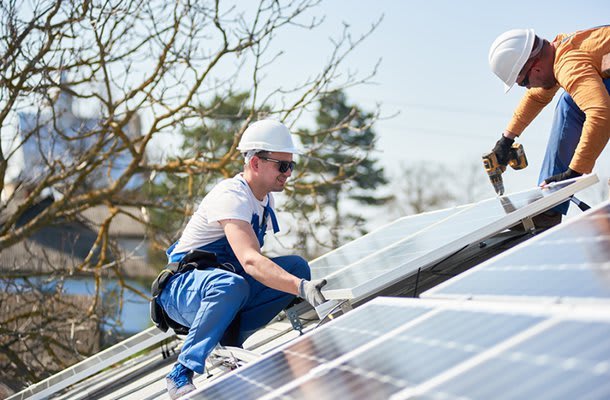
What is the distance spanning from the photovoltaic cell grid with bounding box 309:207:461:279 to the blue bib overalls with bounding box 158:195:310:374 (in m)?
0.62

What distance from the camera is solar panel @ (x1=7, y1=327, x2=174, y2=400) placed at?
637cm

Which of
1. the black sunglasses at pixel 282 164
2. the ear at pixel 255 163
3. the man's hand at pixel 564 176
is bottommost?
the man's hand at pixel 564 176

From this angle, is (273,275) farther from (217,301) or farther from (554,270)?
(554,270)

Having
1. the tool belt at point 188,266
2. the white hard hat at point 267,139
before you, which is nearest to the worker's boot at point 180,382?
the tool belt at point 188,266

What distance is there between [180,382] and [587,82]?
10.4ft

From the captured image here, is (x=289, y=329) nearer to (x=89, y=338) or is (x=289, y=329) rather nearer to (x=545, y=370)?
(x=545, y=370)

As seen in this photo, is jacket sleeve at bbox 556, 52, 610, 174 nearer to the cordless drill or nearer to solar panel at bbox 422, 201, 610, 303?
the cordless drill

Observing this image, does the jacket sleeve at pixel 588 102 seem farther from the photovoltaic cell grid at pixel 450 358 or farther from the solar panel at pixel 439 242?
the photovoltaic cell grid at pixel 450 358

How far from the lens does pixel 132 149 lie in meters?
11.7

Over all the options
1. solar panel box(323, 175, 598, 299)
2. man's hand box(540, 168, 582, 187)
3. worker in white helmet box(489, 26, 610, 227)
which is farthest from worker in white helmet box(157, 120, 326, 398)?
man's hand box(540, 168, 582, 187)

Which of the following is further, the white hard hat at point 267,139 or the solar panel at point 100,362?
the solar panel at point 100,362

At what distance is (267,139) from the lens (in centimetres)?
484

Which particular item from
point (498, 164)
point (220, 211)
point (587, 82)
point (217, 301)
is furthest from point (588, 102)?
point (217, 301)

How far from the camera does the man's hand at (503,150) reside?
573 cm
